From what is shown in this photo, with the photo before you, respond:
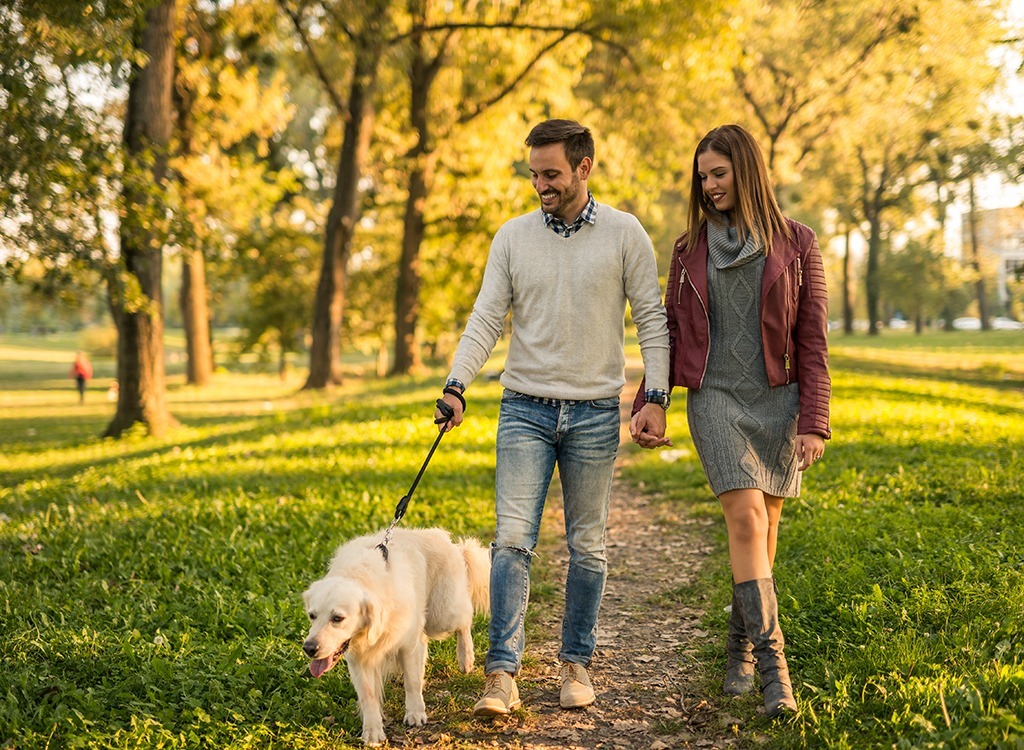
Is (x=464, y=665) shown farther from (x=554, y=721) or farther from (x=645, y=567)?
(x=645, y=567)

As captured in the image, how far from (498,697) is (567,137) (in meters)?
2.56

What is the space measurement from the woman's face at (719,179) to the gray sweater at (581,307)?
1.22ft

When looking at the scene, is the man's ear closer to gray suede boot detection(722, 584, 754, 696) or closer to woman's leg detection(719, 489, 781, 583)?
woman's leg detection(719, 489, 781, 583)

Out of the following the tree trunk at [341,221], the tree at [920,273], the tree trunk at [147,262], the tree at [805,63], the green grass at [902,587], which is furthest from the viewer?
the tree at [920,273]

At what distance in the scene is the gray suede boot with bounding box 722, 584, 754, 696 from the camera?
4324 millimetres

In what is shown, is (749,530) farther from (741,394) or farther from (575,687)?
(575,687)

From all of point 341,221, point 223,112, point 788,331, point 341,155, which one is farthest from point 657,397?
point 223,112

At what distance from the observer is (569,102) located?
24016 mm

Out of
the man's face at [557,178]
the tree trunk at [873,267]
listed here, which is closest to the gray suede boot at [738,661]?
the man's face at [557,178]

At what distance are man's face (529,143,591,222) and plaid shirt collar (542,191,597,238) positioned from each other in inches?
1.8

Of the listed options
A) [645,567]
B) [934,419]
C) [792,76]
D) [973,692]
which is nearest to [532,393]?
[973,692]

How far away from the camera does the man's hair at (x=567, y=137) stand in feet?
13.1

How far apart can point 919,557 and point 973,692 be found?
213 centimetres

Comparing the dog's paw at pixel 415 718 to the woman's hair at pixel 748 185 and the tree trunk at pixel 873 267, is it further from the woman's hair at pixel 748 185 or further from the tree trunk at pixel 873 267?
the tree trunk at pixel 873 267
